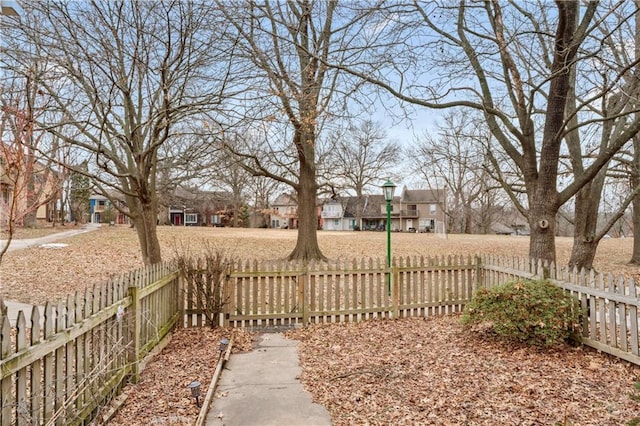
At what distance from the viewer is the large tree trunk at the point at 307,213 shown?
538 inches

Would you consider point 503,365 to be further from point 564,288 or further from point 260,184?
point 260,184

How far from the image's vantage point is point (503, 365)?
186 inches

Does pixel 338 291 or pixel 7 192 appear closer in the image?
pixel 338 291

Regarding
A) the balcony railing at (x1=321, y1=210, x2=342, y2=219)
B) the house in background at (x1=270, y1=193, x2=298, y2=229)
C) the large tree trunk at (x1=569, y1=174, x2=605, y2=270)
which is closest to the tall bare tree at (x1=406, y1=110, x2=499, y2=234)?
the large tree trunk at (x1=569, y1=174, x2=605, y2=270)

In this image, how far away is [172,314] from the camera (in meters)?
6.42

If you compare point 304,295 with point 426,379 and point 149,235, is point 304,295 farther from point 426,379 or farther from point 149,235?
point 149,235

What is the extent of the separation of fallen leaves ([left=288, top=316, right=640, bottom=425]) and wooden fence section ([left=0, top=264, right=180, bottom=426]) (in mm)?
2075

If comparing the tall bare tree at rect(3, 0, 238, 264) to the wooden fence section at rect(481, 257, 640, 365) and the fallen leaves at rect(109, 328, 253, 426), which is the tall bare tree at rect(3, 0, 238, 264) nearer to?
the fallen leaves at rect(109, 328, 253, 426)

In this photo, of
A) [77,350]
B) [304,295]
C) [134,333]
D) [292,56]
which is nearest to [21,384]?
[77,350]

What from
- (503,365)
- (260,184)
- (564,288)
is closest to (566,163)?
(564,288)

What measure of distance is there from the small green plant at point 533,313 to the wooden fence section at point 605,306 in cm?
14

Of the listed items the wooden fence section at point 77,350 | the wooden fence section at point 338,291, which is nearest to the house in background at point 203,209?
the wooden fence section at point 338,291

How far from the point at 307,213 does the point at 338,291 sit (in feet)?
22.9

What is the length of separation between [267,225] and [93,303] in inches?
2093
